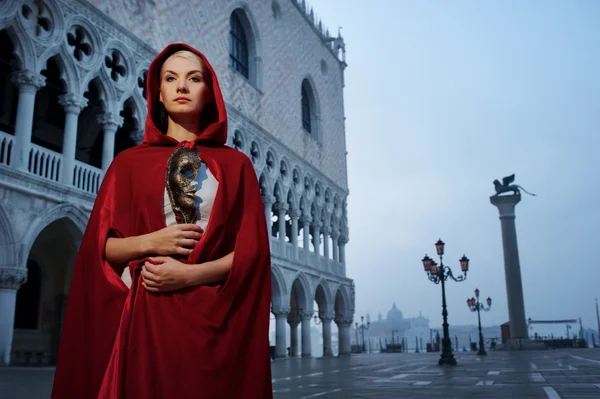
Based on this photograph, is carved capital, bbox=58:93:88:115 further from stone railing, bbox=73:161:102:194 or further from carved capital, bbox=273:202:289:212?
carved capital, bbox=273:202:289:212

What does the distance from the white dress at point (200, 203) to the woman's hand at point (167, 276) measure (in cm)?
17

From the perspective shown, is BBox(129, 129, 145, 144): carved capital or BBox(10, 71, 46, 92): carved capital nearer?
BBox(10, 71, 46, 92): carved capital

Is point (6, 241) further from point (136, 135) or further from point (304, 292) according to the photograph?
point (304, 292)

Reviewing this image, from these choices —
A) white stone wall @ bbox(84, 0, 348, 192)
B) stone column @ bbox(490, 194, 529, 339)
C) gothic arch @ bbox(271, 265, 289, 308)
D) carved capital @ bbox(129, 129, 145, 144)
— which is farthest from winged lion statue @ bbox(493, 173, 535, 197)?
carved capital @ bbox(129, 129, 145, 144)

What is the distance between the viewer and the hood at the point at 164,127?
6.53ft

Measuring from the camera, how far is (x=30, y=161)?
10453 mm

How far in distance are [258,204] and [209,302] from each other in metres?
0.43

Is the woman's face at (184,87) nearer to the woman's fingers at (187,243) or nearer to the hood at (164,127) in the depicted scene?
the hood at (164,127)

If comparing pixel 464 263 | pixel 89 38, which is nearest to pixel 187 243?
pixel 89 38

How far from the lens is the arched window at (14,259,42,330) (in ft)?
41.3

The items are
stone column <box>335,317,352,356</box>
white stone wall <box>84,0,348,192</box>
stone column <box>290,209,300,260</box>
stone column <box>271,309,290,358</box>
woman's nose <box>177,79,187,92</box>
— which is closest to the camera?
woman's nose <box>177,79,187,92</box>

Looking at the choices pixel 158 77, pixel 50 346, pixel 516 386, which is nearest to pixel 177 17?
pixel 50 346

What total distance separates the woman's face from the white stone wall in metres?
10.8

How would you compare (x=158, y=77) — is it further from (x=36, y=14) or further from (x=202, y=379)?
(x=36, y=14)
